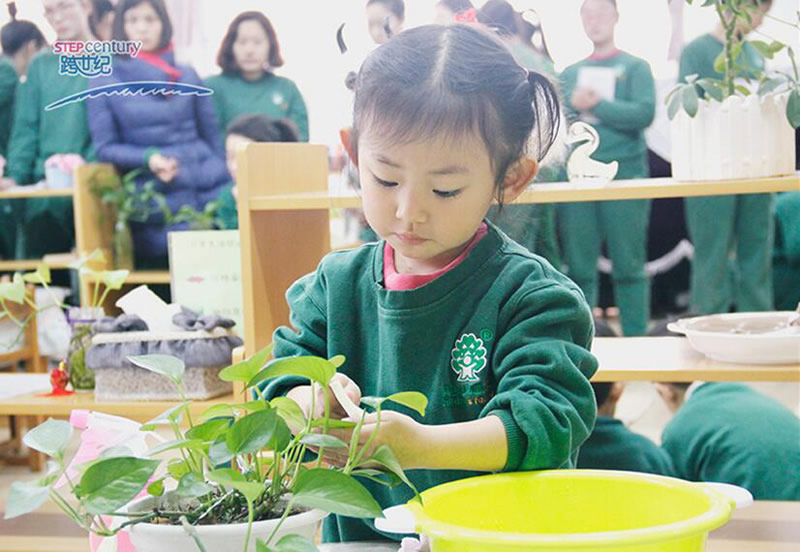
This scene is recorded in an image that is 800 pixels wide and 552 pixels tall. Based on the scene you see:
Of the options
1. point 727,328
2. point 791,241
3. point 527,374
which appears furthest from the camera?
point 791,241

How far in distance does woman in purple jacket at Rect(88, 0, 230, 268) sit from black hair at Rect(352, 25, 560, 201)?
0.90m

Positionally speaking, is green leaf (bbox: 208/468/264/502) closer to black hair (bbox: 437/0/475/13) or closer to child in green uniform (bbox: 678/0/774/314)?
black hair (bbox: 437/0/475/13)

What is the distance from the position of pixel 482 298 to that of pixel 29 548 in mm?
1632

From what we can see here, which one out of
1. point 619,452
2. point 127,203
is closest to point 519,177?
point 619,452

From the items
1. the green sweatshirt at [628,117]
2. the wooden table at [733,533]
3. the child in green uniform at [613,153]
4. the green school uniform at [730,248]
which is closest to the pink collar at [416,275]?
the child in green uniform at [613,153]

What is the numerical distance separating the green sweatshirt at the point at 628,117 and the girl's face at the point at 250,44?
1156 mm

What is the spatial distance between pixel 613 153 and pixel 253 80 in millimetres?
1157

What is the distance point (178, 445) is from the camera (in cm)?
71

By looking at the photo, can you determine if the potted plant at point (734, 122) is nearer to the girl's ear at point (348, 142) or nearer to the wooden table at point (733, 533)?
the wooden table at point (733, 533)

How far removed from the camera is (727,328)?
2082mm

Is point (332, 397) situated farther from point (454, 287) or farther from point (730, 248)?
point (730, 248)

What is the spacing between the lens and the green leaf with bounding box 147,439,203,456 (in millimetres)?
710

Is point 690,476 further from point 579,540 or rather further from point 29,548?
point 579,540

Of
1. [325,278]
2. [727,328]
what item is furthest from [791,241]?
[325,278]
